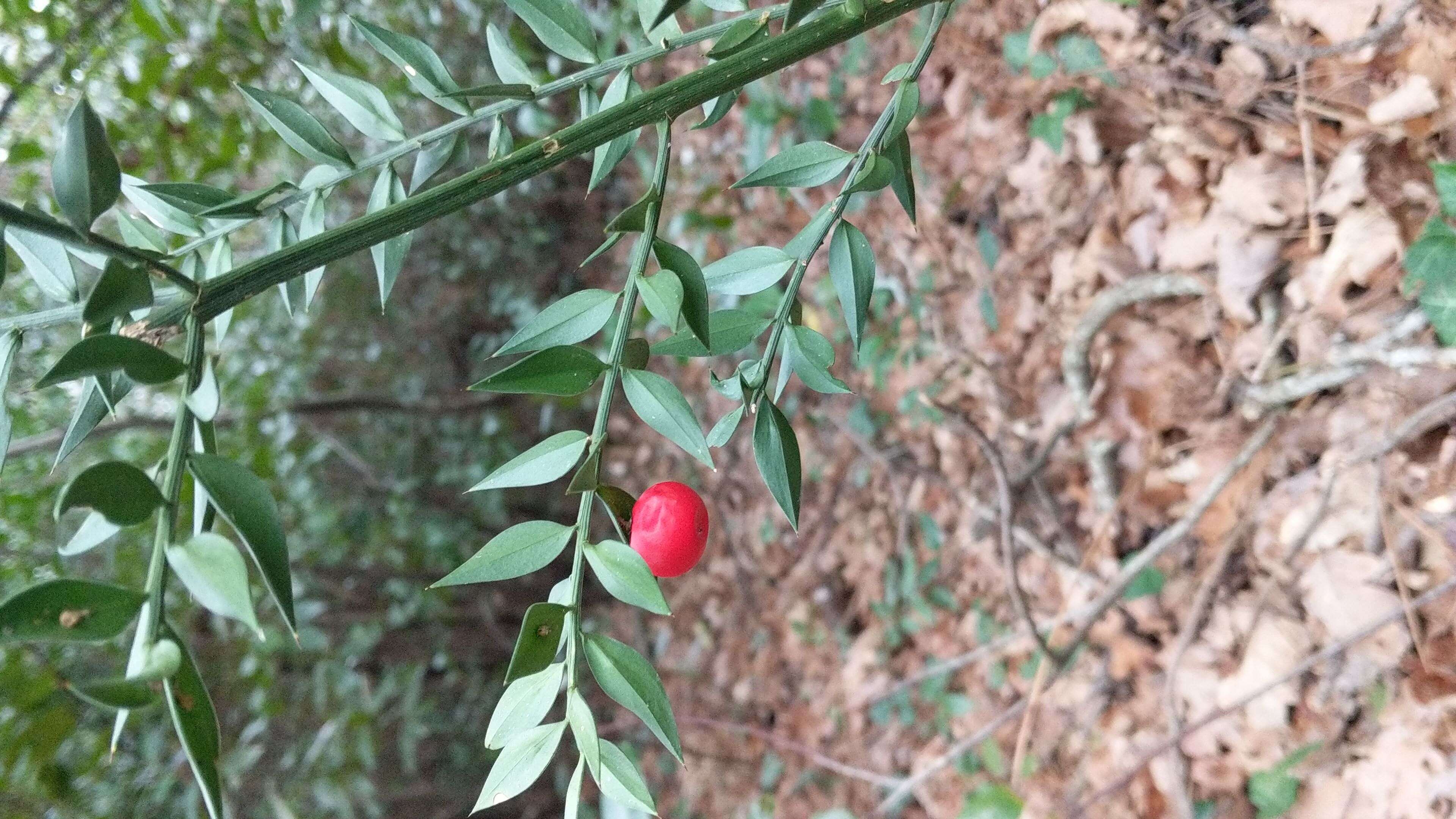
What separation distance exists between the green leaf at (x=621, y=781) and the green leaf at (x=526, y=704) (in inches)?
1.7

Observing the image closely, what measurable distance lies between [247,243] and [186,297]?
2211 mm


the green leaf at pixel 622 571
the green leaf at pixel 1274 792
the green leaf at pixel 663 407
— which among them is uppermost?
the green leaf at pixel 663 407

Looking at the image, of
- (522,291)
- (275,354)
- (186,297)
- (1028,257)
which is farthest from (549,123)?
(186,297)

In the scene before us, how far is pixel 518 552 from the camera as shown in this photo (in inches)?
22.5

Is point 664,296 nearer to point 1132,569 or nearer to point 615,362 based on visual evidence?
point 615,362

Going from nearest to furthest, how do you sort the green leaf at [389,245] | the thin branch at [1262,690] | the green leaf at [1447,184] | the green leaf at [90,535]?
the green leaf at [90,535]
the green leaf at [389,245]
the green leaf at [1447,184]
the thin branch at [1262,690]

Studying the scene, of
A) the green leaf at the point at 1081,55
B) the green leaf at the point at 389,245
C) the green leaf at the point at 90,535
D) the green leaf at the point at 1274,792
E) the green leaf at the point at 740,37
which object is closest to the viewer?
the green leaf at the point at 90,535

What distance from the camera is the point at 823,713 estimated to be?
2229mm

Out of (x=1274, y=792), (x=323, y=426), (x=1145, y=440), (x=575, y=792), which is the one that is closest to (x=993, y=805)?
(x=1274, y=792)

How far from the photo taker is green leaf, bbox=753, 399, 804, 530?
595 millimetres

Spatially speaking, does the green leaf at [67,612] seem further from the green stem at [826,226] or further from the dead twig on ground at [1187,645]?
the dead twig on ground at [1187,645]

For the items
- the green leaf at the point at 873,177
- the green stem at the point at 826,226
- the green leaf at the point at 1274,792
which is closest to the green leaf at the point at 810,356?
the green stem at the point at 826,226

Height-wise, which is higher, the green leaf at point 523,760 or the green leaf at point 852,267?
the green leaf at point 852,267

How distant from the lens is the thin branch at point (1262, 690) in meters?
1.12
